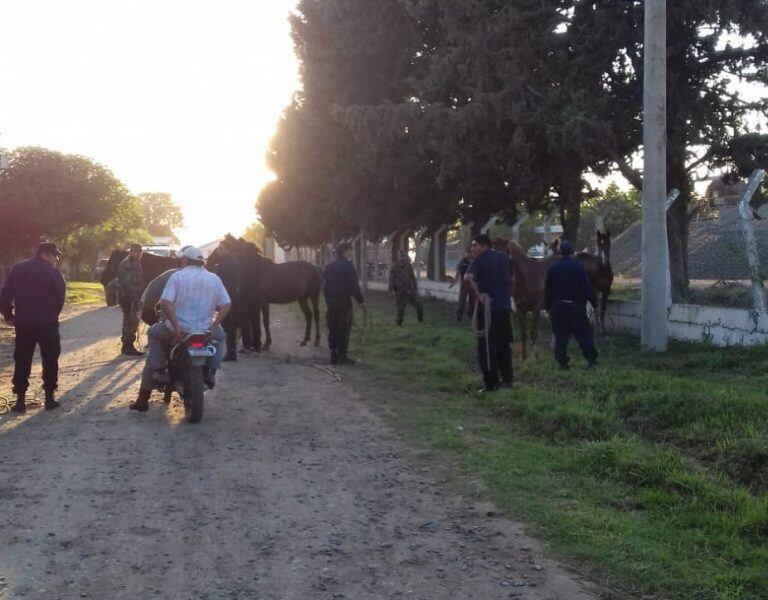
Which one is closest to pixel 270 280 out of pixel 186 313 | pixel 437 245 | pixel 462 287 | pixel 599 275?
pixel 462 287

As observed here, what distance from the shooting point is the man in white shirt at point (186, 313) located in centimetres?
1005

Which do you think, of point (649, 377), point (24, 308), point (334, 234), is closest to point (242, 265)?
point (24, 308)

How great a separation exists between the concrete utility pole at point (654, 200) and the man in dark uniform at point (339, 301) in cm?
454

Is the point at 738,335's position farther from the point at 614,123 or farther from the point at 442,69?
the point at 442,69

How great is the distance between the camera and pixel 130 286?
16078 millimetres

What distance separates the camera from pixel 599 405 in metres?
10.4

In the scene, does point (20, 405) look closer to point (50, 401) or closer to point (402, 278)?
point (50, 401)

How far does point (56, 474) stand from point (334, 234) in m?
40.0

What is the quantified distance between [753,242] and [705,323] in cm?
186

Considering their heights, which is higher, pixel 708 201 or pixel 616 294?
pixel 708 201

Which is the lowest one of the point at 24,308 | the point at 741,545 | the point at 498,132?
the point at 741,545

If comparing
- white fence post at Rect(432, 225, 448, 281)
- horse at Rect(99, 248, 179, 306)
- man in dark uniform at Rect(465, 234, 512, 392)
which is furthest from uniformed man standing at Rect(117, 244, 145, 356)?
white fence post at Rect(432, 225, 448, 281)

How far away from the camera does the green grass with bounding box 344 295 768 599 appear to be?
5.55 meters

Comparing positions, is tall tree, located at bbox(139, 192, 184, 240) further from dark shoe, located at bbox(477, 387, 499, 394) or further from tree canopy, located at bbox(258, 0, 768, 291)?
dark shoe, located at bbox(477, 387, 499, 394)
